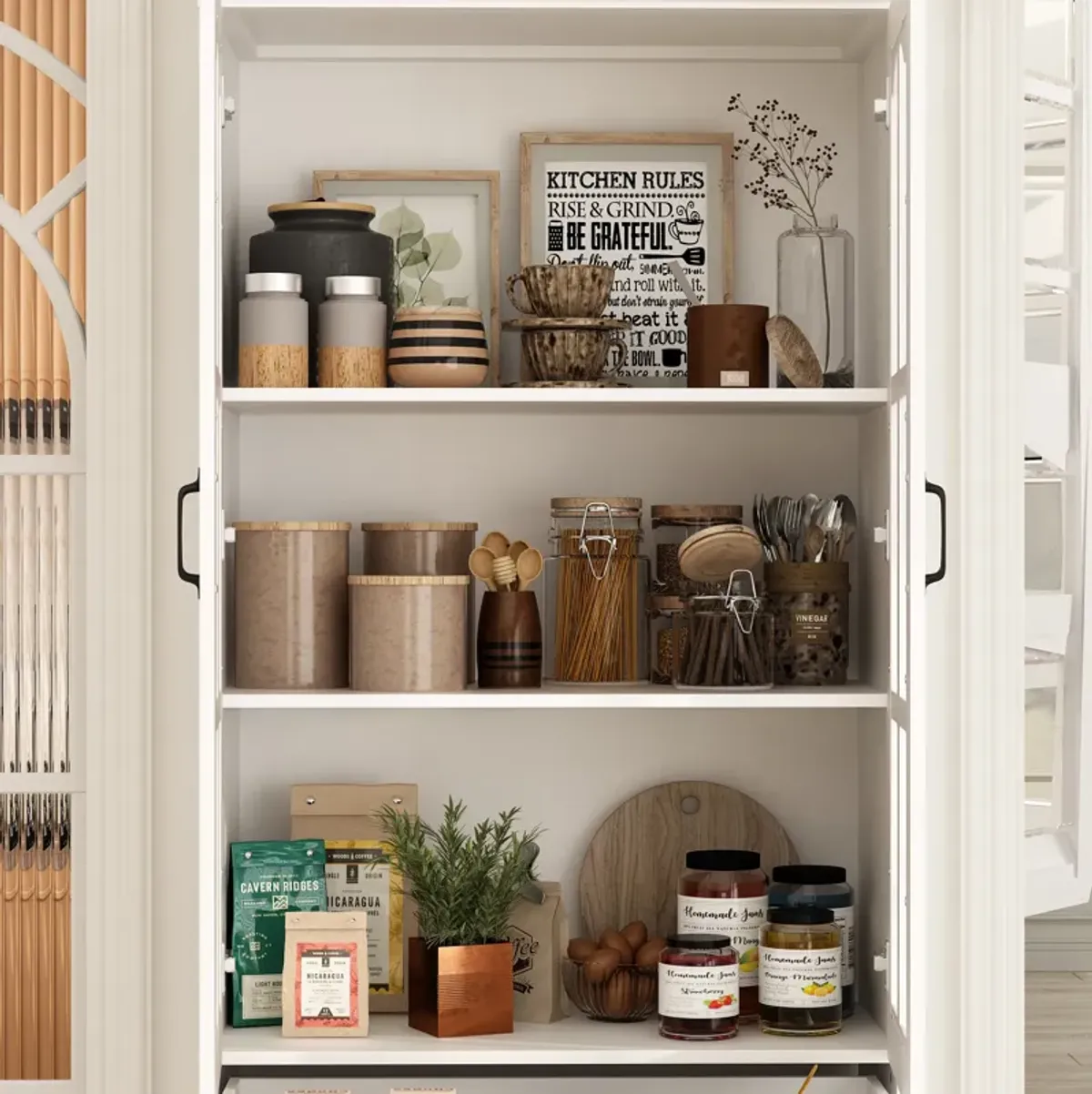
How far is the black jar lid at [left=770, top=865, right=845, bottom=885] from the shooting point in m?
2.09

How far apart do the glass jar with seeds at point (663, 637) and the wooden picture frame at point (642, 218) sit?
0.37 metres

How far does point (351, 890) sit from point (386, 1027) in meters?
0.20

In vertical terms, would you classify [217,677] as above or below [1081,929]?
above

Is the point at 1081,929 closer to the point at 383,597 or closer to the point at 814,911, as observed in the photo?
the point at 814,911

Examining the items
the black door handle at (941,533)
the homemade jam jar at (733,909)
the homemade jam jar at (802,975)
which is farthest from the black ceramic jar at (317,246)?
the homemade jam jar at (802,975)

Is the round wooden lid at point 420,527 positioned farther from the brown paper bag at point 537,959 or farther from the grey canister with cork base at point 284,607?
the brown paper bag at point 537,959

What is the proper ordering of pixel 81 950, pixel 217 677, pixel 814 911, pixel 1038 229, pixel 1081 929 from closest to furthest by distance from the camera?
pixel 217 677
pixel 814 911
pixel 81 950
pixel 1038 229
pixel 1081 929

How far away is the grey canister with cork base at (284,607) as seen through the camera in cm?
203

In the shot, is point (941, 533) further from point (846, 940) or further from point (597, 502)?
point (846, 940)

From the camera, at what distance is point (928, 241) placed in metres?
2.06

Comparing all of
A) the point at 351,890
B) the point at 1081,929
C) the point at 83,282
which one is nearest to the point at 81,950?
the point at 351,890

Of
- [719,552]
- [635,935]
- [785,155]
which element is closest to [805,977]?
[635,935]

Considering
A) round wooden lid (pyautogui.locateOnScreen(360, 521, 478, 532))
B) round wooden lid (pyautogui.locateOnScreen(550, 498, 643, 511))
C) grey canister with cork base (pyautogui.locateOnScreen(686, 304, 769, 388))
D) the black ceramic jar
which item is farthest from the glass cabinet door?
the black ceramic jar

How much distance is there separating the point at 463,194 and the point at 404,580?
63 cm
